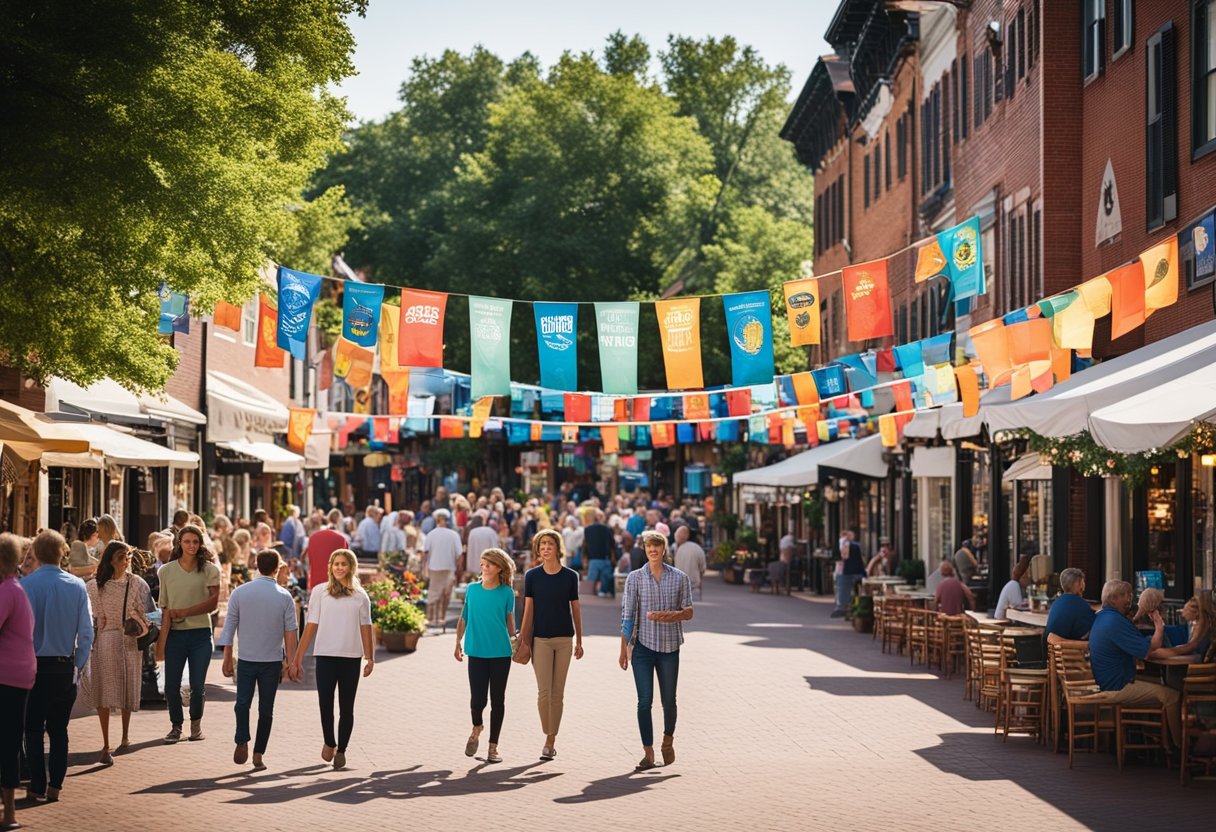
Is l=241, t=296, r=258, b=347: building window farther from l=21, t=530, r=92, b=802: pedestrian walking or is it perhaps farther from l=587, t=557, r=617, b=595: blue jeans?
l=21, t=530, r=92, b=802: pedestrian walking

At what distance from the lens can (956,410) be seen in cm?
2556

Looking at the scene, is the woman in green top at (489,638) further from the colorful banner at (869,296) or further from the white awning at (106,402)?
the colorful banner at (869,296)

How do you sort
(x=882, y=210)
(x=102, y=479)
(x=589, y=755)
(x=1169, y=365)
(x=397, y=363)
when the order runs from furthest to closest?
(x=882, y=210)
(x=102, y=479)
(x=397, y=363)
(x=1169, y=365)
(x=589, y=755)

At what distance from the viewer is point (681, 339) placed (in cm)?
2252

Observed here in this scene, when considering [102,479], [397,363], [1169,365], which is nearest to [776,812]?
[1169,365]

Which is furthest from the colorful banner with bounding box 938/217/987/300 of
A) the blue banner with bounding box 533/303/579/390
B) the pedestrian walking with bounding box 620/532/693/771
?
the pedestrian walking with bounding box 620/532/693/771

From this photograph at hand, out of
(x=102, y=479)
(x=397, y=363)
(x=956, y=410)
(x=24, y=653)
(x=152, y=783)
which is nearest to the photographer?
(x=24, y=653)

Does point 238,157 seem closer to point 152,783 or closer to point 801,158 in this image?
point 152,783

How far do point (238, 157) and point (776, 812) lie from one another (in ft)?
25.1

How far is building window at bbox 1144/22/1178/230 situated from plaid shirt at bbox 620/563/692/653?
9196mm

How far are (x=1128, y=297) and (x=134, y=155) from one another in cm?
923

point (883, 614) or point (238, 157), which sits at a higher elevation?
point (238, 157)

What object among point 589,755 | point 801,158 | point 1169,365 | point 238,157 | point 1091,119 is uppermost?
point 801,158

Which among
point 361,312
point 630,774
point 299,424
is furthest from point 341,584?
point 299,424
